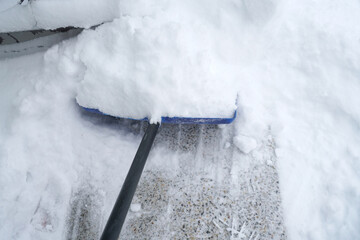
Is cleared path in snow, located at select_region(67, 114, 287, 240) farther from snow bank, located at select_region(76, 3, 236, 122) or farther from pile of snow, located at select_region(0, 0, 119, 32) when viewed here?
pile of snow, located at select_region(0, 0, 119, 32)

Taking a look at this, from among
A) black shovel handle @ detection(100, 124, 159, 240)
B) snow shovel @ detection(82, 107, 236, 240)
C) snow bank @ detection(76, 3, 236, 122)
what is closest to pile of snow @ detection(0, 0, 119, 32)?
snow bank @ detection(76, 3, 236, 122)

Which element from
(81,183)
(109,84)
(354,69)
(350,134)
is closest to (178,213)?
(81,183)

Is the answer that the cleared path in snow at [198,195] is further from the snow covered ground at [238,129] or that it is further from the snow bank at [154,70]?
the snow bank at [154,70]

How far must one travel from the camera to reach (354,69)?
5.34ft

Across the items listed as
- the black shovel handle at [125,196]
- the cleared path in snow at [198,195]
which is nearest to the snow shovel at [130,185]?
the black shovel handle at [125,196]

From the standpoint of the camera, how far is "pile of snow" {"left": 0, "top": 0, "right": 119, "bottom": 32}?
4.57ft

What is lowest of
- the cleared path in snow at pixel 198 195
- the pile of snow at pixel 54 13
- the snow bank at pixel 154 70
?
the cleared path in snow at pixel 198 195

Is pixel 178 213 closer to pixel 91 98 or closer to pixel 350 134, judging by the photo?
pixel 91 98

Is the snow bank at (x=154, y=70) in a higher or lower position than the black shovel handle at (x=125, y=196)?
higher

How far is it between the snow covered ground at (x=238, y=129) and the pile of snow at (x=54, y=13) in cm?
9

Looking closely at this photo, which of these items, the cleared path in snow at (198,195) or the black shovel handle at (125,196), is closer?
the black shovel handle at (125,196)

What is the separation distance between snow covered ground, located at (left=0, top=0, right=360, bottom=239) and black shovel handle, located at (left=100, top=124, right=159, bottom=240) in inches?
10.3

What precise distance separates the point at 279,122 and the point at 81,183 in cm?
113

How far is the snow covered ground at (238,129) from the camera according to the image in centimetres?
136
